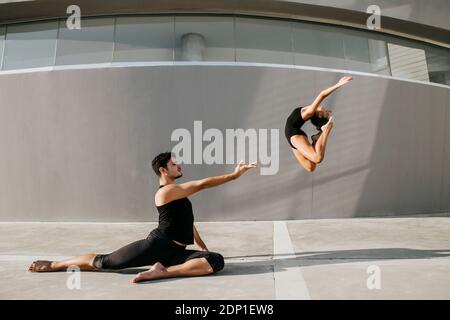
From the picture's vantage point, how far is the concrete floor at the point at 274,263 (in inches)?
128

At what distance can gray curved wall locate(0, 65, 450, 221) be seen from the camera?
9.42m

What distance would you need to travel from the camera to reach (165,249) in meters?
3.91

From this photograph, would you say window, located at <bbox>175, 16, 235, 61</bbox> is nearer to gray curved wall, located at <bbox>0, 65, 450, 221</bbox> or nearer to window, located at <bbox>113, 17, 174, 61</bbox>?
window, located at <bbox>113, 17, 174, 61</bbox>

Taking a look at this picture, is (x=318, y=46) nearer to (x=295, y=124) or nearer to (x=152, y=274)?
(x=295, y=124)

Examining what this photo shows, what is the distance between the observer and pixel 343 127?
987cm

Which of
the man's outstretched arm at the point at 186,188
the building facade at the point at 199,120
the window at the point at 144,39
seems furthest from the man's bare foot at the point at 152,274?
the window at the point at 144,39

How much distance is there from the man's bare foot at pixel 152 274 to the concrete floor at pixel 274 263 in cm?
8

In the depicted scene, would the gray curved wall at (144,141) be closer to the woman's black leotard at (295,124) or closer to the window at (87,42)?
the window at (87,42)

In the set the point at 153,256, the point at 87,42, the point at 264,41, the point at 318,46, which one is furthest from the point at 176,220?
the point at 318,46

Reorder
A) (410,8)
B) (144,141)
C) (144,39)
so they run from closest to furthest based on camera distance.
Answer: (144,141) → (144,39) → (410,8)

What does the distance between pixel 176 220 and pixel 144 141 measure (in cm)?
579

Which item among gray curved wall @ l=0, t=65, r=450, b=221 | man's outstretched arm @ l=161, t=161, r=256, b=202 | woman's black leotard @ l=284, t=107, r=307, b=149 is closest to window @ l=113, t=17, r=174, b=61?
gray curved wall @ l=0, t=65, r=450, b=221

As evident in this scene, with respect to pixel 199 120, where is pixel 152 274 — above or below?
below

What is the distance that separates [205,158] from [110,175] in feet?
7.80
